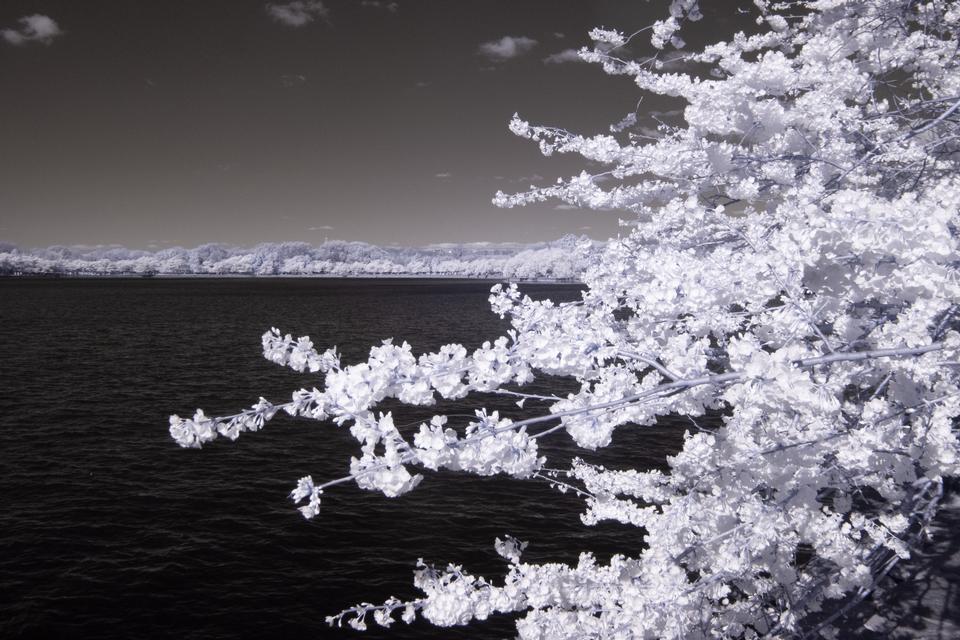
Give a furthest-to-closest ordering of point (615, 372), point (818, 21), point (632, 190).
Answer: point (632, 190), point (818, 21), point (615, 372)

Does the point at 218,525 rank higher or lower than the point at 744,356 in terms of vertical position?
lower

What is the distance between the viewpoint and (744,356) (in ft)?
13.4

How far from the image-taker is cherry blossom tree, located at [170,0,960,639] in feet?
13.6

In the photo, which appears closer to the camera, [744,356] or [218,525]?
[744,356]

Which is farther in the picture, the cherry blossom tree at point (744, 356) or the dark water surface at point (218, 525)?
the dark water surface at point (218, 525)

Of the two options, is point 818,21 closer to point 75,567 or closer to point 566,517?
point 566,517

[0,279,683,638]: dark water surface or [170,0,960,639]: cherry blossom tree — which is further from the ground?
[170,0,960,639]: cherry blossom tree

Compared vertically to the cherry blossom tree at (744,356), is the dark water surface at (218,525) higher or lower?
lower

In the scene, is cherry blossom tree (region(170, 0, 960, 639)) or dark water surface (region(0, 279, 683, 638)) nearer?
cherry blossom tree (region(170, 0, 960, 639))

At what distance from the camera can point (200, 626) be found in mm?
13797

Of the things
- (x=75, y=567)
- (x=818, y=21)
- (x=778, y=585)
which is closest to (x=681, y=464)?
(x=778, y=585)

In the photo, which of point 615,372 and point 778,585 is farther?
point 778,585

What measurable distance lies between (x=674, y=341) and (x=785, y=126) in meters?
4.43

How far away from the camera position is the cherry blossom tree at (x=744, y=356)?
4.15 m
